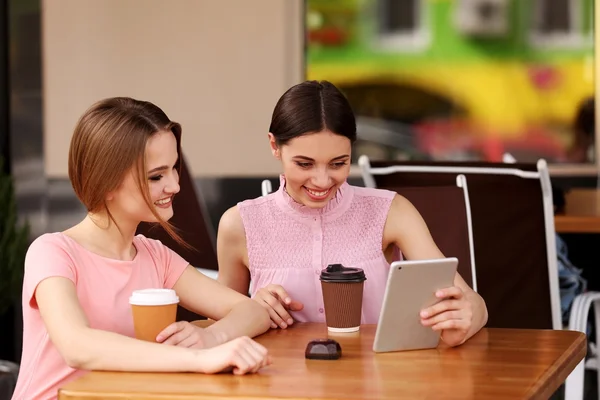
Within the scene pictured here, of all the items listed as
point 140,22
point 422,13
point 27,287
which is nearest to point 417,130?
point 422,13

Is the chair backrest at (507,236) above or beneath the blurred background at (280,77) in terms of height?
beneath

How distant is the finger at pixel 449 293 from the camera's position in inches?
70.6

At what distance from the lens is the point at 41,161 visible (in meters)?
5.48

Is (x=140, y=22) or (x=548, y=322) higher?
(x=140, y=22)

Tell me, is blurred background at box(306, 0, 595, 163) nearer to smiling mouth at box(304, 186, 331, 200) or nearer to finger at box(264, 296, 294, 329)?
smiling mouth at box(304, 186, 331, 200)

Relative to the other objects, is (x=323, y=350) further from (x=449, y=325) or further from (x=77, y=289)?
(x=77, y=289)

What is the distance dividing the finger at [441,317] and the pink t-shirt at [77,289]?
507 millimetres

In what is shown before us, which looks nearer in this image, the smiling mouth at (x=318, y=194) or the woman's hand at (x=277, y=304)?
the woman's hand at (x=277, y=304)

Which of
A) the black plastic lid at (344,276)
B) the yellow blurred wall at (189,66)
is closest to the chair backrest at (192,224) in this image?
the black plastic lid at (344,276)

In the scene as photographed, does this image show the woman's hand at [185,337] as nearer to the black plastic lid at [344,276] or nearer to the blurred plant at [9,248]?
the black plastic lid at [344,276]

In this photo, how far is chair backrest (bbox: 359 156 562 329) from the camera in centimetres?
313

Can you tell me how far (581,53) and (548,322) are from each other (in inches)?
86.1

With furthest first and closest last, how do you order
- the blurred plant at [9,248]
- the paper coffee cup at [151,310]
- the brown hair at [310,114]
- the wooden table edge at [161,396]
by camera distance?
the blurred plant at [9,248] < the brown hair at [310,114] < the paper coffee cup at [151,310] < the wooden table edge at [161,396]

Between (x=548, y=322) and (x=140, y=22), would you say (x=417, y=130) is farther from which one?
(x=548, y=322)
